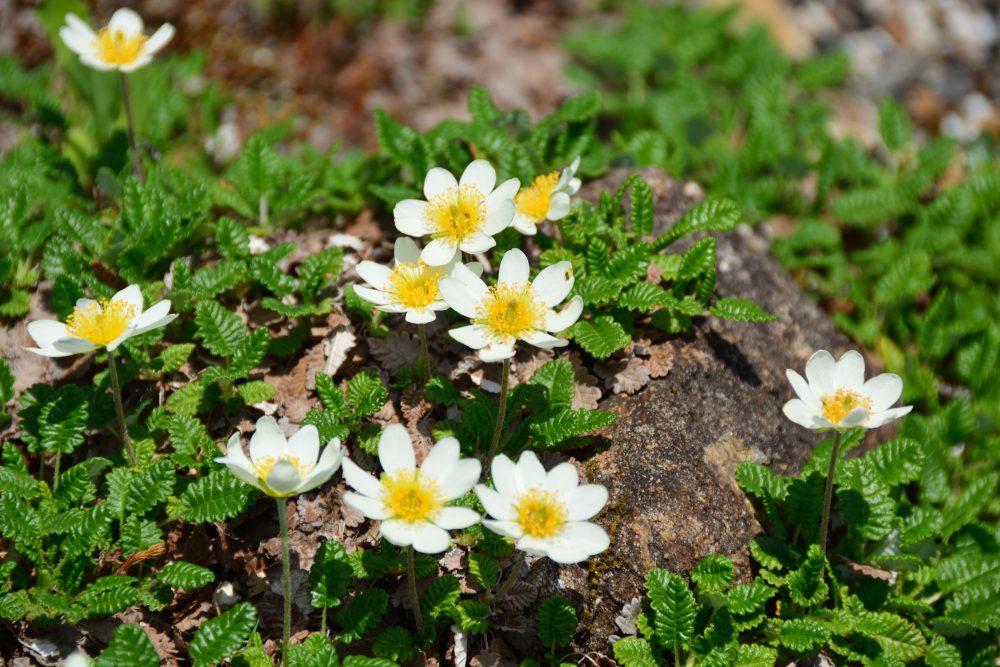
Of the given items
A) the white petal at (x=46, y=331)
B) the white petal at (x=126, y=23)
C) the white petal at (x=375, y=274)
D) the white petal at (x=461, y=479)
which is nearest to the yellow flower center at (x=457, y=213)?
the white petal at (x=375, y=274)

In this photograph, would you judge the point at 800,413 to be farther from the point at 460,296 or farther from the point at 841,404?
the point at 460,296

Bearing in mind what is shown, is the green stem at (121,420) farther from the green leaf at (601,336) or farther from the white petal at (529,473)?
the green leaf at (601,336)

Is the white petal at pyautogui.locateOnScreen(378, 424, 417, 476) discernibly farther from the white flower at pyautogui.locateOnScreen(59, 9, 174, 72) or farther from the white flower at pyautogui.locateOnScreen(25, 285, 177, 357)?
the white flower at pyautogui.locateOnScreen(59, 9, 174, 72)

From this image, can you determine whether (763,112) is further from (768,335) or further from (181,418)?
(181,418)

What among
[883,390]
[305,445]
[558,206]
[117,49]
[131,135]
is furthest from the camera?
[131,135]

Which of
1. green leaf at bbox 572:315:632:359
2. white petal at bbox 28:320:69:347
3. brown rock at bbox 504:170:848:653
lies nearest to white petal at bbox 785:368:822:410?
brown rock at bbox 504:170:848:653

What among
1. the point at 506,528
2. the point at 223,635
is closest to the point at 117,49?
the point at 223,635
